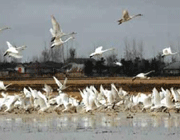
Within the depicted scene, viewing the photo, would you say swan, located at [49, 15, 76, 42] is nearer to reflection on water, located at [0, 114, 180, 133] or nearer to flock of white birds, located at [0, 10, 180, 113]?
flock of white birds, located at [0, 10, 180, 113]

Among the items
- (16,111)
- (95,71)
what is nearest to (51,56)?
(95,71)

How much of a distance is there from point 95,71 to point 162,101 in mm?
84106

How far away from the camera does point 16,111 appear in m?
26.6

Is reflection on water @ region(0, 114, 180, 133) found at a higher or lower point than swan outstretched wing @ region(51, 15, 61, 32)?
lower

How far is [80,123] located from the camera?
73.3 feet

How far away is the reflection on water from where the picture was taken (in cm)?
2100

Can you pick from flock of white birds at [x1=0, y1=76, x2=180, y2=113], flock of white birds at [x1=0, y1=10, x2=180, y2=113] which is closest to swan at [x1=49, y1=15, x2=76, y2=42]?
flock of white birds at [x1=0, y1=10, x2=180, y2=113]

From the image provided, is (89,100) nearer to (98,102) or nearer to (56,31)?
(98,102)

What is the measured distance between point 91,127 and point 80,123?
128 centimetres

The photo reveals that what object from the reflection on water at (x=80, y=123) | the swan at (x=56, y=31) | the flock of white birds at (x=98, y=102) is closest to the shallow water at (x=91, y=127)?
the reflection on water at (x=80, y=123)

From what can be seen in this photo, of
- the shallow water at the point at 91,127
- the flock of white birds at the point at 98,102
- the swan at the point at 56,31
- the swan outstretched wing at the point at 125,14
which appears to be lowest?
the shallow water at the point at 91,127

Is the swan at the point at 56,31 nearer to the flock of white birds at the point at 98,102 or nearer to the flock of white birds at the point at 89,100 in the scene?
the flock of white birds at the point at 89,100

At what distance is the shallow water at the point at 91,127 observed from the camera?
62.9ft

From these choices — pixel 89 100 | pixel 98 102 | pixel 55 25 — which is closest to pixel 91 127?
pixel 89 100
